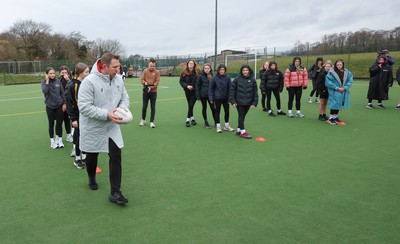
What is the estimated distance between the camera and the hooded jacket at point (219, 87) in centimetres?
813

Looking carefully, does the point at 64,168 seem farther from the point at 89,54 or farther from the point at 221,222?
the point at 89,54

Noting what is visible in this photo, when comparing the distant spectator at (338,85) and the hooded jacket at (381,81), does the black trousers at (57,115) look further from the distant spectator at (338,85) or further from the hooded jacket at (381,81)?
the hooded jacket at (381,81)

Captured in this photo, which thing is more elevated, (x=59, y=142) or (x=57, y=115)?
(x=57, y=115)

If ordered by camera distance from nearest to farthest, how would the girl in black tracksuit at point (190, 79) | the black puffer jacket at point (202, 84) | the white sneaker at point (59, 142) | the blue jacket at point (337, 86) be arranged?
the white sneaker at point (59, 142) < the black puffer jacket at point (202, 84) < the blue jacket at point (337, 86) < the girl in black tracksuit at point (190, 79)

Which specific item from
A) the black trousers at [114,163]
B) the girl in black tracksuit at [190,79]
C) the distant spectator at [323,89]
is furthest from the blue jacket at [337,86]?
the black trousers at [114,163]

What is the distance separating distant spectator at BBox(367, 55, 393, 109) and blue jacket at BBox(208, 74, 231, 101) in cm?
642

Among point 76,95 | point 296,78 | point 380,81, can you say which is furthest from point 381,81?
point 76,95

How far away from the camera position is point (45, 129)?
29.3 feet

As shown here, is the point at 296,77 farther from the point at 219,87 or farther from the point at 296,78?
the point at 219,87

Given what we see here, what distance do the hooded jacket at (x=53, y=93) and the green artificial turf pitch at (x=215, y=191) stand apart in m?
0.95

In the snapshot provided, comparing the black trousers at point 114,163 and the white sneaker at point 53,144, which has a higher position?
the black trousers at point 114,163

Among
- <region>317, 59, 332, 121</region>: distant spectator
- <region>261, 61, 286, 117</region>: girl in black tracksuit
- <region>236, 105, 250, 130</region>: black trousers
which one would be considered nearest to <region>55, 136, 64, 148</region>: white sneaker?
<region>236, 105, 250, 130</region>: black trousers

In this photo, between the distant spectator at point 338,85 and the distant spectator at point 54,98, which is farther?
the distant spectator at point 338,85

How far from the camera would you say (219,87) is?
8.14 meters
